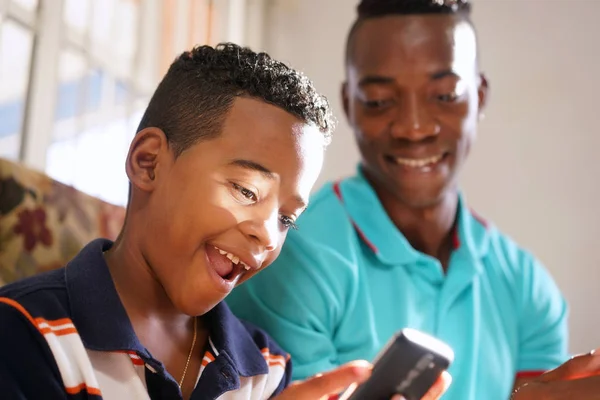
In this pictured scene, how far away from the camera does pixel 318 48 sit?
191 centimetres

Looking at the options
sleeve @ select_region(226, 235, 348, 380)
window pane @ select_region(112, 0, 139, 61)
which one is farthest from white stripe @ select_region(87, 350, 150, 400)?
window pane @ select_region(112, 0, 139, 61)

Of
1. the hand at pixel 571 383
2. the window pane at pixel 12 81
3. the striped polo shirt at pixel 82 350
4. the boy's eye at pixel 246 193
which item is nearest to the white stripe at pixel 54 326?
the striped polo shirt at pixel 82 350

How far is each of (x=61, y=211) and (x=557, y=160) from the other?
127 cm

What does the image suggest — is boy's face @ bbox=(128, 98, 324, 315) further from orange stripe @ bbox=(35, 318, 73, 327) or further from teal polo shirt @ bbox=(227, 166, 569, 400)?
teal polo shirt @ bbox=(227, 166, 569, 400)

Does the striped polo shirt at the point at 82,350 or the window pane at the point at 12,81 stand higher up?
the window pane at the point at 12,81

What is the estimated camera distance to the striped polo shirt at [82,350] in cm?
60

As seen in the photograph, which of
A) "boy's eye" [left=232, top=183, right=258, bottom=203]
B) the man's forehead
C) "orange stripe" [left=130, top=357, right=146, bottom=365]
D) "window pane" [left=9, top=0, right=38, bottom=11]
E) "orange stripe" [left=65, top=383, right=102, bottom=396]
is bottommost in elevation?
"orange stripe" [left=65, top=383, right=102, bottom=396]

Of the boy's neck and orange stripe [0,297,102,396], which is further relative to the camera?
the boy's neck

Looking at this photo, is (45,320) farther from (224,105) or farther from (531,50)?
(531,50)

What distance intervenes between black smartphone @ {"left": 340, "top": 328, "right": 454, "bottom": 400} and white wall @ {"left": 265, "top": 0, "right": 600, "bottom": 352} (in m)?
1.16

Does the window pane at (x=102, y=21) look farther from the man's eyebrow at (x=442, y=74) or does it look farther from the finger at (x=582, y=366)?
the finger at (x=582, y=366)

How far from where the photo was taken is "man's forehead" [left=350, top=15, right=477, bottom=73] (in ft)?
3.37

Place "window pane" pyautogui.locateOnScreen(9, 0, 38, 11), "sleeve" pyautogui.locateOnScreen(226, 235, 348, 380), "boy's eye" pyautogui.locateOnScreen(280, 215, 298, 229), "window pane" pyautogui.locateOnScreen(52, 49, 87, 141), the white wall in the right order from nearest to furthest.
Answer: "boy's eye" pyautogui.locateOnScreen(280, 215, 298, 229), "sleeve" pyautogui.locateOnScreen(226, 235, 348, 380), "window pane" pyautogui.locateOnScreen(9, 0, 38, 11), "window pane" pyautogui.locateOnScreen(52, 49, 87, 141), the white wall

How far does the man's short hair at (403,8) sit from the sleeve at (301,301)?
354 mm
